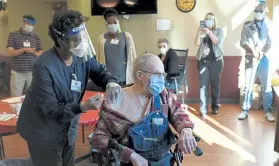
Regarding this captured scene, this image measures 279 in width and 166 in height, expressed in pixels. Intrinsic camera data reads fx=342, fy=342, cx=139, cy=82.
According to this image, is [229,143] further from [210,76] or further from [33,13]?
[33,13]

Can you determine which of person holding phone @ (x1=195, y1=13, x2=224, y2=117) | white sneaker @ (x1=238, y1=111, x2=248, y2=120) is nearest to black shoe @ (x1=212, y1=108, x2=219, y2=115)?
person holding phone @ (x1=195, y1=13, x2=224, y2=117)

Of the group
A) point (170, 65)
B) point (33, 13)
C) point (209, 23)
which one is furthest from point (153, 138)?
point (33, 13)

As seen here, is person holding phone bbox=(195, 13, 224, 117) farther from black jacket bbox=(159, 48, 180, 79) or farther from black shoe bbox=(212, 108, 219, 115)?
black jacket bbox=(159, 48, 180, 79)

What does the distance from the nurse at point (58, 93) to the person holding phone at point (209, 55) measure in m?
3.07

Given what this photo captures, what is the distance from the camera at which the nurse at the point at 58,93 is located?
171 cm

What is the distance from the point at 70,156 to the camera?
207cm

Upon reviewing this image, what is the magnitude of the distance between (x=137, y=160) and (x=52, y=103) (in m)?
0.51

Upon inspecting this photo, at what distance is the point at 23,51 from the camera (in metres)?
4.55

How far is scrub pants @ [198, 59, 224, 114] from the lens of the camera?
4852 millimetres

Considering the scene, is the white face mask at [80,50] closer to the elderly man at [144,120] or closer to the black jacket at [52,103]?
the black jacket at [52,103]

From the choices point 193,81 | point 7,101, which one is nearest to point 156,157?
point 7,101

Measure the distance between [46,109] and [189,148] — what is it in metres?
0.74

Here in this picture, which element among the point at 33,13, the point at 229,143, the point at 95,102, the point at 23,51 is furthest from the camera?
the point at 33,13

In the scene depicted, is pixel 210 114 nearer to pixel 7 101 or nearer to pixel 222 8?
pixel 222 8
